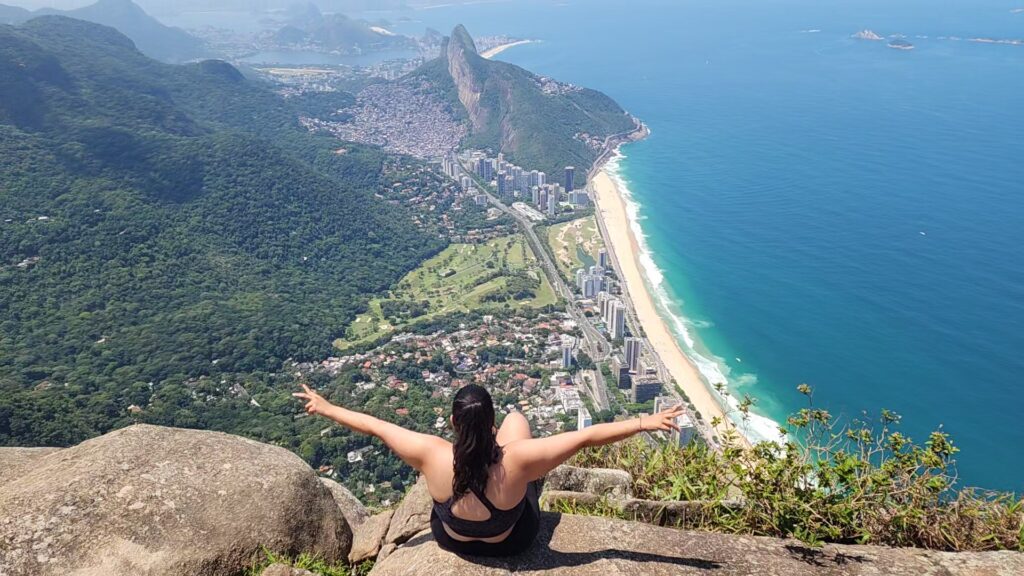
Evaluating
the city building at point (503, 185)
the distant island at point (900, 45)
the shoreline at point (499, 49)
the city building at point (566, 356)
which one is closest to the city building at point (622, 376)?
the city building at point (566, 356)

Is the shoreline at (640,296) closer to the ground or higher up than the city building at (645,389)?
higher up

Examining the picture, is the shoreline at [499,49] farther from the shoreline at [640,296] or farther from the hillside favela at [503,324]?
the shoreline at [640,296]

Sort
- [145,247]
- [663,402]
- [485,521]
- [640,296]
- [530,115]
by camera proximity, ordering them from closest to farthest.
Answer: [485,521] < [663,402] < [145,247] < [640,296] < [530,115]

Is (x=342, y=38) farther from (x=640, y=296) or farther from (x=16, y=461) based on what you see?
(x=16, y=461)

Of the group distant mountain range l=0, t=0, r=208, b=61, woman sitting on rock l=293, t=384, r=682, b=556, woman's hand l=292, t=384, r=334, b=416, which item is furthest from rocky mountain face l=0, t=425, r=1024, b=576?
distant mountain range l=0, t=0, r=208, b=61

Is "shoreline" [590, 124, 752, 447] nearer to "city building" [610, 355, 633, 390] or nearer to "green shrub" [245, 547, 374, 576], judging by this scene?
"city building" [610, 355, 633, 390]

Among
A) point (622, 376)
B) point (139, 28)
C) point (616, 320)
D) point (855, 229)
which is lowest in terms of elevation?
point (622, 376)

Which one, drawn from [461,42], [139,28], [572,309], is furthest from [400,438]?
[139,28]
